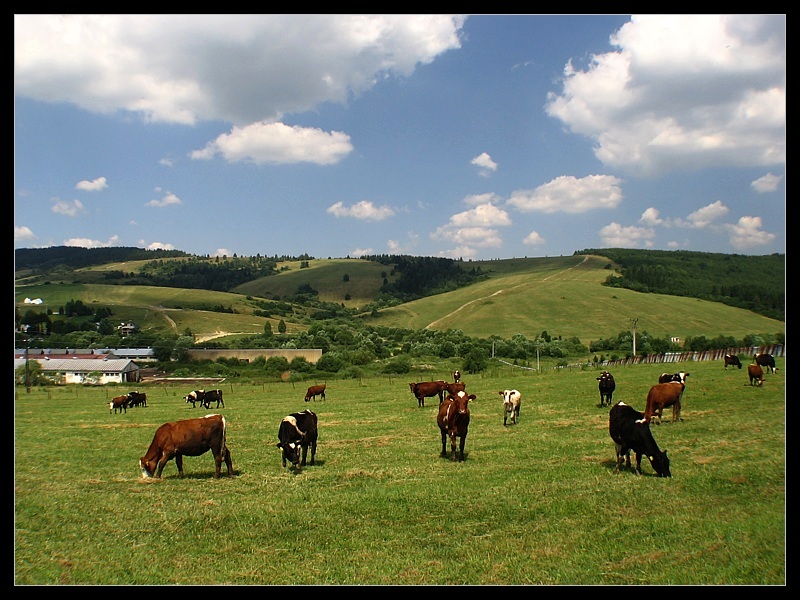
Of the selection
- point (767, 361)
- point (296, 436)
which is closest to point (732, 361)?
point (767, 361)

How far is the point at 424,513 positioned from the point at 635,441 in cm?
625

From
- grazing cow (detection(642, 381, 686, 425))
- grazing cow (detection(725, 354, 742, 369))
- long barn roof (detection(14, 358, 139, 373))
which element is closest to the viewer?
grazing cow (detection(642, 381, 686, 425))

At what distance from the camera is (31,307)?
119 m

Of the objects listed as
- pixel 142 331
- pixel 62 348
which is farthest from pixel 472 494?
pixel 142 331

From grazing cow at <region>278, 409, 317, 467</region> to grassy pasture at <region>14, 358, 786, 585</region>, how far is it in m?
0.67

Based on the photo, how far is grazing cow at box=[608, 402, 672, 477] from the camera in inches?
510

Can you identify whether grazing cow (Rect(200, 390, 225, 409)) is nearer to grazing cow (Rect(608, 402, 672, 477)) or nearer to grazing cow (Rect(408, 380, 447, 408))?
grazing cow (Rect(408, 380, 447, 408))

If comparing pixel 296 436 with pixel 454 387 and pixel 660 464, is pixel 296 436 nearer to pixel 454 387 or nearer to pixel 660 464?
pixel 660 464

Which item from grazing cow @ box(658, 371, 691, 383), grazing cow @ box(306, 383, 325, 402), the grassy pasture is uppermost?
grazing cow @ box(658, 371, 691, 383)

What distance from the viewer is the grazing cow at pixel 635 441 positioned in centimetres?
1296

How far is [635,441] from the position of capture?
13438 millimetres

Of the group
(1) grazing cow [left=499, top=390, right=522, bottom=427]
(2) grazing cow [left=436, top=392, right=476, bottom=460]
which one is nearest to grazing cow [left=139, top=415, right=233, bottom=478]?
(2) grazing cow [left=436, top=392, right=476, bottom=460]
